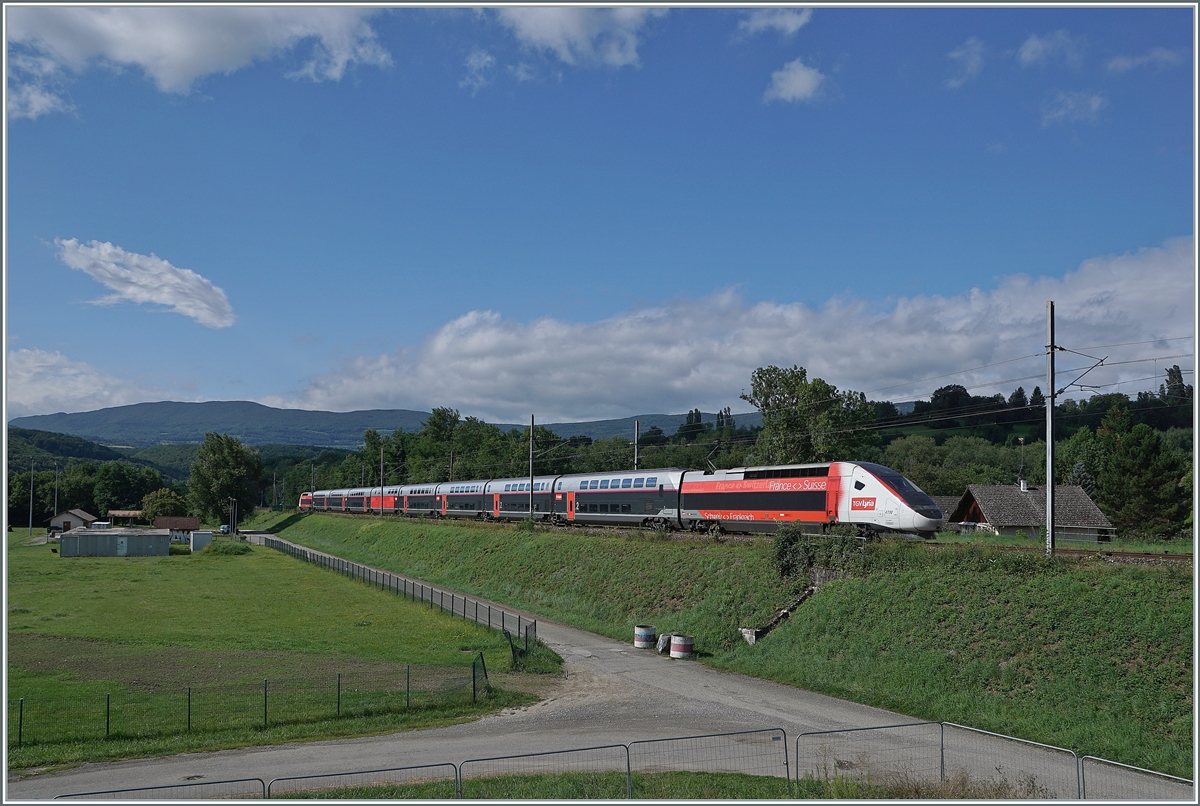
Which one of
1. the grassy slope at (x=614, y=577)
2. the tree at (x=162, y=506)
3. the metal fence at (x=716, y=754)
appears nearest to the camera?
the metal fence at (x=716, y=754)

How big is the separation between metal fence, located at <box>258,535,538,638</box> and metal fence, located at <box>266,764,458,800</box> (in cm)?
1306

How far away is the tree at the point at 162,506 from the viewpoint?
4820 inches

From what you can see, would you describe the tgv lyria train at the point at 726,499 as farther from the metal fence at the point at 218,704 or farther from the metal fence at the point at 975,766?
the metal fence at the point at 218,704

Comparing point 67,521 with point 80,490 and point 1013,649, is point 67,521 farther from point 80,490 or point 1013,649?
point 1013,649

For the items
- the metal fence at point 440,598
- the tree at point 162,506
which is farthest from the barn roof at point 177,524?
the metal fence at point 440,598

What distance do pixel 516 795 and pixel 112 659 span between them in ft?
72.5

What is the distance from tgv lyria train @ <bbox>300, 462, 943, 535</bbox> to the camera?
31188mm

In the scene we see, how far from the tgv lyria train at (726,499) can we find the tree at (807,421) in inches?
664

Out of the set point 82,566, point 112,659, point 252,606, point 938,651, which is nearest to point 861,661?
point 938,651

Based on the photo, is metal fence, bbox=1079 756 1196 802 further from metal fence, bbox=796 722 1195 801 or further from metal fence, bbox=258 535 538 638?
metal fence, bbox=258 535 538 638

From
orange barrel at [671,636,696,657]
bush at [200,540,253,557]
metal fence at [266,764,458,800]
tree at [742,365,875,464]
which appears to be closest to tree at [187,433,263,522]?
bush at [200,540,253,557]

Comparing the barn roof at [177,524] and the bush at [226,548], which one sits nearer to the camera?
the bush at [226,548]

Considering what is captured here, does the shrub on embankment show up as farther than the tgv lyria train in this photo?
No

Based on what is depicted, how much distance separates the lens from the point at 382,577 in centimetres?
5772
